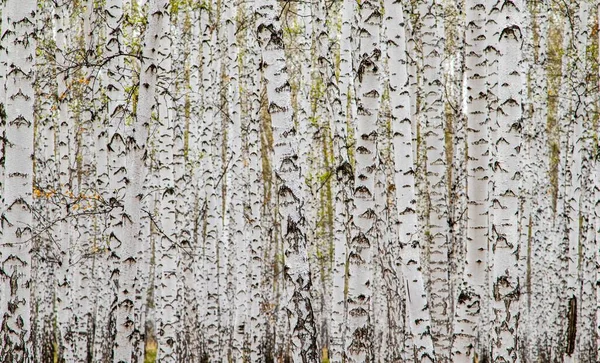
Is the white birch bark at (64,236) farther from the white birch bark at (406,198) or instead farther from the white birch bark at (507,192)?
the white birch bark at (507,192)

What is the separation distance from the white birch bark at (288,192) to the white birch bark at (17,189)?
2.54 m

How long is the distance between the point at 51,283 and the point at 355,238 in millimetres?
12533

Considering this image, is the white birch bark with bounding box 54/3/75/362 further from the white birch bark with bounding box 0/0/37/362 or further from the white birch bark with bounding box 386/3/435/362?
the white birch bark with bounding box 386/3/435/362

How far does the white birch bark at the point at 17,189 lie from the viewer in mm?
5797

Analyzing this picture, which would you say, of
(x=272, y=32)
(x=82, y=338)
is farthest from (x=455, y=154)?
(x=82, y=338)

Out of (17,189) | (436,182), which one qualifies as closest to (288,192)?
(17,189)

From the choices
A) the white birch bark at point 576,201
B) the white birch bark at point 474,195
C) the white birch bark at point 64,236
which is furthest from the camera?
the white birch bark at point 576,201

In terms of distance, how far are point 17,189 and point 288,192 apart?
2.84m

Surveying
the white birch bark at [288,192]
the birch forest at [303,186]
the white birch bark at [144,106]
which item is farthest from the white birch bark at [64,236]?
the white birch bark at [288,192]

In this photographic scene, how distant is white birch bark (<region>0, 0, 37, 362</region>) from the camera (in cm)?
580

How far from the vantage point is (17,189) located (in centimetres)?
582

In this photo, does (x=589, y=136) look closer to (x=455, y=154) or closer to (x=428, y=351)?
(x=455, y=154)

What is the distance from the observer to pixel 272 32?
5.35m

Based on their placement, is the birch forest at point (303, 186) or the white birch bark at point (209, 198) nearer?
the birch forest at point (303, 186)
